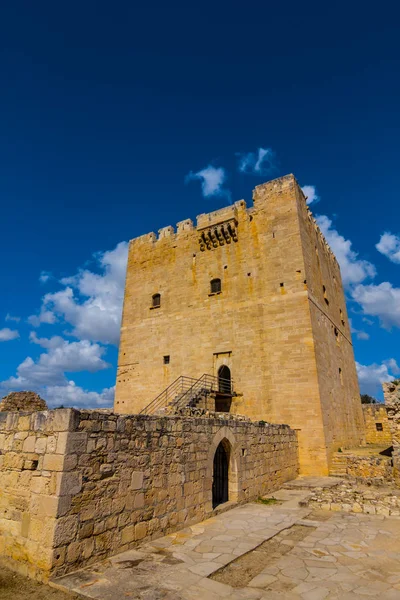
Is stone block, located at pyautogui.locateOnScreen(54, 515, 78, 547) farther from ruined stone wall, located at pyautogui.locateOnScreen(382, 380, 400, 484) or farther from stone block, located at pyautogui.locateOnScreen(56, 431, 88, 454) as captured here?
ruined stone wall, located at pyautogui.locateOnScreen(382, 380, 400, 484)

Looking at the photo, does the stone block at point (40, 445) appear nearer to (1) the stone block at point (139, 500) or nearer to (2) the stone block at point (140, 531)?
(1) the stone block at point (139, 500)

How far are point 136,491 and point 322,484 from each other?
24.2ft

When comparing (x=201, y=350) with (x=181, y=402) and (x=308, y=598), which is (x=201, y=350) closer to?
(x=181, y=402)

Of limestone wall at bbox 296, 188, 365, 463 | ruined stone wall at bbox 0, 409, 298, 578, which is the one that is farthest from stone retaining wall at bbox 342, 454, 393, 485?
ruined stone wall at bbox 0, 409, 298, 578

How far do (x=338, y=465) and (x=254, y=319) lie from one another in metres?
6.24

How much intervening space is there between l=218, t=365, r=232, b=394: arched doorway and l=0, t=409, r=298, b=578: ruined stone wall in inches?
342

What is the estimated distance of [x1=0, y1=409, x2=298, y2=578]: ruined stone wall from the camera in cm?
428

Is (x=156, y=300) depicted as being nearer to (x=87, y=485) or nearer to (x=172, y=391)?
(x=172, y=391)

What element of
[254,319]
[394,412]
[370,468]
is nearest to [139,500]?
[394,412]

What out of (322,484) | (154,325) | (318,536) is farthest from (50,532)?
(154,325)

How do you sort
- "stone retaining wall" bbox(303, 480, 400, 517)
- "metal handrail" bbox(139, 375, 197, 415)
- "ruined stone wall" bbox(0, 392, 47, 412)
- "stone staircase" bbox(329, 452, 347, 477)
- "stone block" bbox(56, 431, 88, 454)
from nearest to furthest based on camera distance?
"stone block" bbox(56, 431, 88, 454) → "stone retaining wall" bbox(303, 480, 400, 517) → "ruined stone wall" bbox(0, 392, 47, 412) → "stone staircase" bbox(329, 452, 347, 477) → "metal handrail" bbox(139, 375, 197, 415)

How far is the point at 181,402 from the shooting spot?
43.7 ft

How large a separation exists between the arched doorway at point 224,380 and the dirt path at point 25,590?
11414mm

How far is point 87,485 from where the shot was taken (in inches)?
181
